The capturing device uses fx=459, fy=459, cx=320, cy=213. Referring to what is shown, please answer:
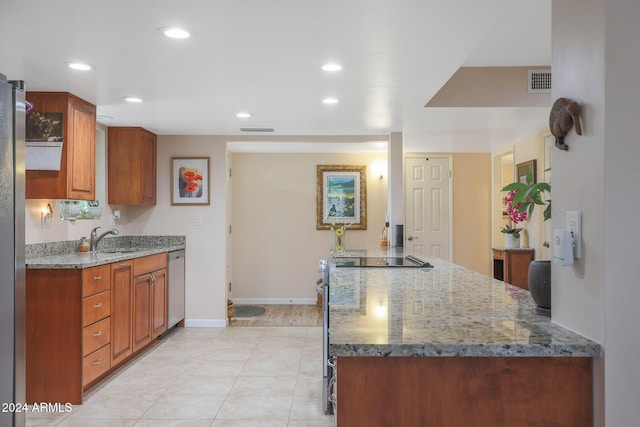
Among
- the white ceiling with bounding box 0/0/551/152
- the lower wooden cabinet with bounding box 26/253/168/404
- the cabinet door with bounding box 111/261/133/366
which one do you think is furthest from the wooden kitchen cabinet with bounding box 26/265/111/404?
the white ceiling with bounding box 0/0/551/152

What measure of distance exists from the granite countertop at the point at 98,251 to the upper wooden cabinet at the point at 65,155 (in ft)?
1.51

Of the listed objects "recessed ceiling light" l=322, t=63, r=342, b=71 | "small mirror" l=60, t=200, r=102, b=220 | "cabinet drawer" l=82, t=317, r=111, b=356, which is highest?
"recessed ceiling light" l=322, t=63, r=342, b=71

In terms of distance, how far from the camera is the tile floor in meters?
2.74

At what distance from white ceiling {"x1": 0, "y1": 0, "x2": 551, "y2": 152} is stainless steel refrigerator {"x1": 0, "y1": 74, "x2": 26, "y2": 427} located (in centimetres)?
50

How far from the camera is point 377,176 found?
6.33 metres

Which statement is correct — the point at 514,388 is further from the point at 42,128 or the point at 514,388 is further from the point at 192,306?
the point at 192,306

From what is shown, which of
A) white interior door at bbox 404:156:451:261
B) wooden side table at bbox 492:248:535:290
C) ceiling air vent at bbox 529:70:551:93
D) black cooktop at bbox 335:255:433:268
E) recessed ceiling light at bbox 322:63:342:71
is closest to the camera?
recessed ceiling light at bbox 322:63:342:71

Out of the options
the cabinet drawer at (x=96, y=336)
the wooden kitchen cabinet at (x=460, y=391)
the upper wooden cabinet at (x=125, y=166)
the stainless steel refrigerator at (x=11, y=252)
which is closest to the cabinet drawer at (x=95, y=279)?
the cabinet drawer at (x=96, y=336)

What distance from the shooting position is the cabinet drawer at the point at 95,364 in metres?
3.03

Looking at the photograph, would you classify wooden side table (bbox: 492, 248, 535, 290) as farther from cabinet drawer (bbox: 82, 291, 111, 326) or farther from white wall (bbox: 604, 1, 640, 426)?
white wall (bbox: 604, 1, 640, 426)

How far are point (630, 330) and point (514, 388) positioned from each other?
274 mm

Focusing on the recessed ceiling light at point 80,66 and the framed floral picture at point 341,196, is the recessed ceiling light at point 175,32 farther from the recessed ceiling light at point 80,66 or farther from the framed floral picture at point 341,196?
the framed floral picture at point 341,196

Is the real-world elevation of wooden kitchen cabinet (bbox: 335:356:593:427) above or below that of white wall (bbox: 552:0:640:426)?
below

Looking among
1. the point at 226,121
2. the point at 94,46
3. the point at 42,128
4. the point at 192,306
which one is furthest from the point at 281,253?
the point at 94,46
